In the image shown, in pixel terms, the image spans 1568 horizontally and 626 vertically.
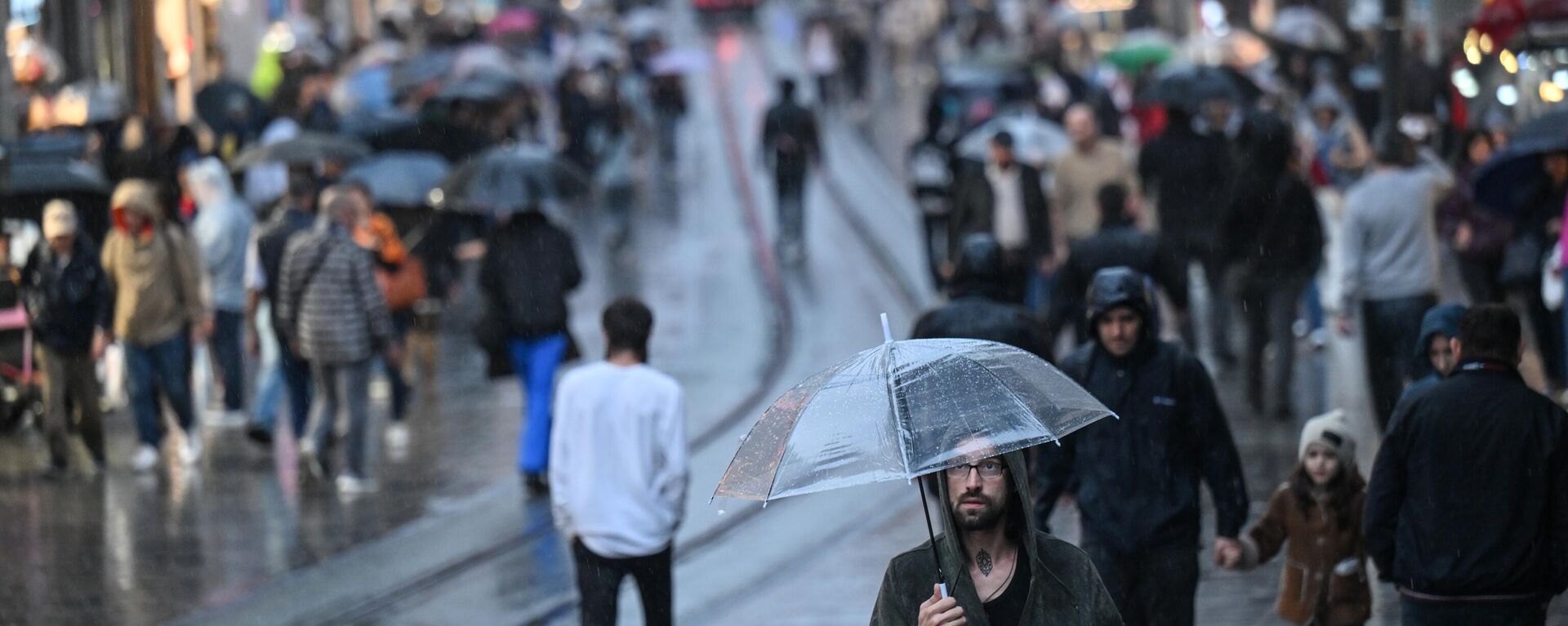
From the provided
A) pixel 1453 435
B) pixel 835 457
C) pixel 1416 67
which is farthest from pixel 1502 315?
pixel 1416 67

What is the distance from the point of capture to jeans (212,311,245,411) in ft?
52.2

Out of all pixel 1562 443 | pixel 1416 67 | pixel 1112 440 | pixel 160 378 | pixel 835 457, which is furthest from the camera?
pixel 1416 67

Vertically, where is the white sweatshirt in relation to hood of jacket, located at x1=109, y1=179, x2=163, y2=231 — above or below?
below

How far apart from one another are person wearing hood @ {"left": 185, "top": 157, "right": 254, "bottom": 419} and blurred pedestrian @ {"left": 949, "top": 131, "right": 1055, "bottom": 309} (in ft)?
15.4

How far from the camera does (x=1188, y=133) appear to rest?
54.2 feet

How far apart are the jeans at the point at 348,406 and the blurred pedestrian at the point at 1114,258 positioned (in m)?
3.83

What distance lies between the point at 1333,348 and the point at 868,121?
21041mm

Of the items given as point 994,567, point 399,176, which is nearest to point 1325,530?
point 994,567

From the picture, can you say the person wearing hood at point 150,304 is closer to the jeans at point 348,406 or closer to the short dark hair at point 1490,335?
the jeans at point 348,406

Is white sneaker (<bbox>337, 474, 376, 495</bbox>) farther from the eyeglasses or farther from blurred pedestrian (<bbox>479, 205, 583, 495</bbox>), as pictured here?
the eyeglasses

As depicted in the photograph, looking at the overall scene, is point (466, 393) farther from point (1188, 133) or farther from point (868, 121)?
point (868, 121)

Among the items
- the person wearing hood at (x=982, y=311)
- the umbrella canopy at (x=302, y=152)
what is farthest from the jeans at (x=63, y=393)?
the person wearing hood at (x=982, y=311)

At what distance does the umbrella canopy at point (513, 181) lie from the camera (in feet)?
45.3

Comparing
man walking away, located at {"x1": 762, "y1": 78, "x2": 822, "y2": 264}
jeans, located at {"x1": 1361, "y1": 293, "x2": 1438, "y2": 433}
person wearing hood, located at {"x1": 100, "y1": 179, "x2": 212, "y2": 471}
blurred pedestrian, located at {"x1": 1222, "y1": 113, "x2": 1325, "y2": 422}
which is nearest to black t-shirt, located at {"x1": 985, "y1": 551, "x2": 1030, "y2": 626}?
jeans, located at {"x1": 1361, "y1": 293, "x2": 1438, "y2": 433}
